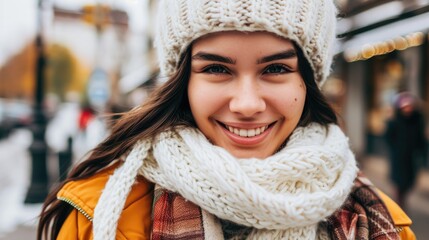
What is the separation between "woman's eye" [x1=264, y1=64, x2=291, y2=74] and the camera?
52.0 inches

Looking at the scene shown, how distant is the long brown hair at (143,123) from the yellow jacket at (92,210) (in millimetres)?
63

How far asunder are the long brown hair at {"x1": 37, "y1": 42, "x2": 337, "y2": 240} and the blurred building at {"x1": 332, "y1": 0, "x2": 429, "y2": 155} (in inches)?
172

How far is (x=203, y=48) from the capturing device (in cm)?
131

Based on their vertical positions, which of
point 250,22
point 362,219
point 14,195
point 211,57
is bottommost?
point 14,195

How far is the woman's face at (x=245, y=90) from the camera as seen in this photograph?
1.27 metres

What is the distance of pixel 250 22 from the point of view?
1246 mm

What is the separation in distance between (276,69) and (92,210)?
0.71 meters

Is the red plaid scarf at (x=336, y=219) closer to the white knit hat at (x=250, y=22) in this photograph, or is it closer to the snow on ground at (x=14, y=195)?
the white knit hat at (x=250, y=22)

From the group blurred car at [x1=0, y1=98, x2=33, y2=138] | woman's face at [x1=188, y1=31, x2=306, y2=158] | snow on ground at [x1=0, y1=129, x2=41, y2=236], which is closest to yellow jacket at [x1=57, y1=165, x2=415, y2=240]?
woman's face at [x1=188, y1=31, x2=306, y2=158]

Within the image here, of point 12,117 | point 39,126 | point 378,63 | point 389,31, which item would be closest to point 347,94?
point 378,63

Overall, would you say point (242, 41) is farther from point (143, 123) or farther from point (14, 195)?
point (14, 195)

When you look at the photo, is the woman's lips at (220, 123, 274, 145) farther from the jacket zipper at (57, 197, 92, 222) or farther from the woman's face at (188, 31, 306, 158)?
the jacket zipper at (57, 197, 92, 222)

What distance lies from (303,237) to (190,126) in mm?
499

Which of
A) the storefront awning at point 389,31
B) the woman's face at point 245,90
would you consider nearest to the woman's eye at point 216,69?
the woman's face at point 245,90
